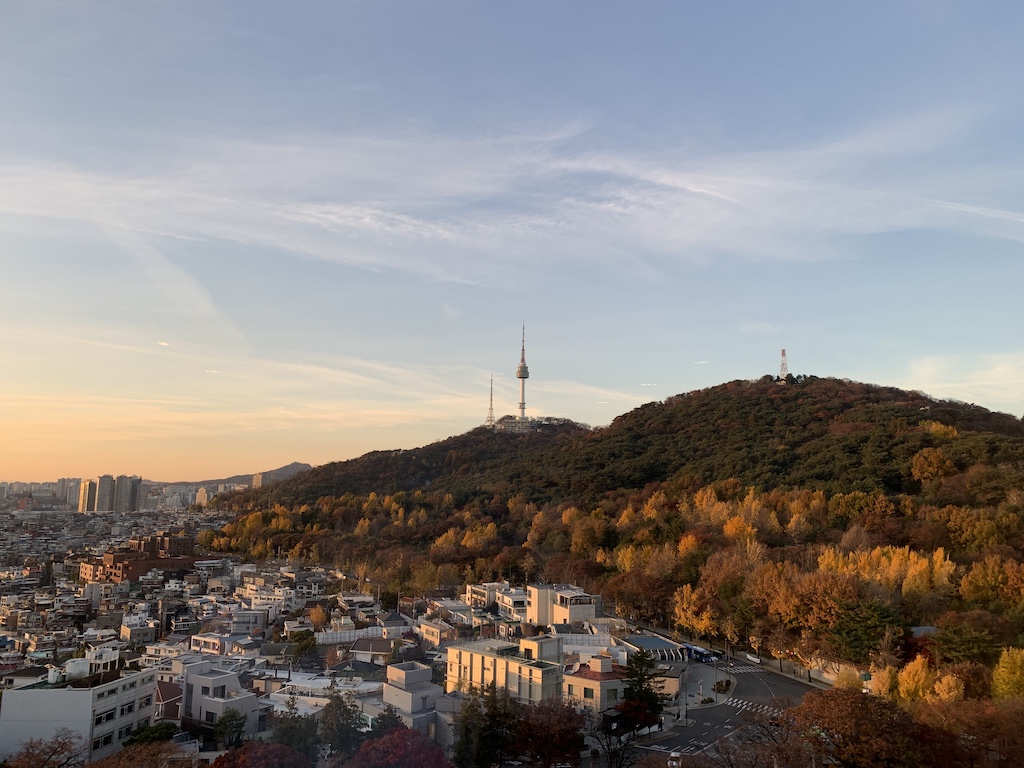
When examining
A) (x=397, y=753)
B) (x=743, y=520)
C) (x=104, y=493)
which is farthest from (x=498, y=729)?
(x=104, y=493)

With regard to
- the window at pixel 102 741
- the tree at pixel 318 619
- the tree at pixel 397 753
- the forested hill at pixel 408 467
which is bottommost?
the window at pixel 102 741

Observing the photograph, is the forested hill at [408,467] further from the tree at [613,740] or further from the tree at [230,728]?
the tree at [613,740]

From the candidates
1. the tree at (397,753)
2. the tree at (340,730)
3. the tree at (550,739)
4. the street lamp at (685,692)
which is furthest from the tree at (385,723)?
the street lamp at (685,692)

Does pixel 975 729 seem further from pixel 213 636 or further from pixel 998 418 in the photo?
pixel 998 418

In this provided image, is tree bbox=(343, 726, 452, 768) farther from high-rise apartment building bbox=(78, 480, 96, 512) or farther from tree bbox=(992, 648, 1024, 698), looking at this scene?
high-rise apartment building bbox=(78, 480, 96, 512)

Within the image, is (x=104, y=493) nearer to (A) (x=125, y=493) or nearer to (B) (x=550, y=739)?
(A) (x=125, y=493)

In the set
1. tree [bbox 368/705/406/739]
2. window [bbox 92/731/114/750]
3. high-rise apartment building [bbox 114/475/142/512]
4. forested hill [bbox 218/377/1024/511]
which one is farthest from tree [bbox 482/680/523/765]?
high-rise apartment building [bbox 114/475/142/512]
